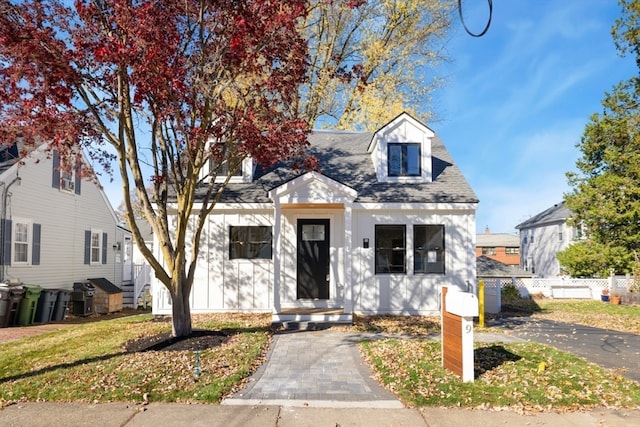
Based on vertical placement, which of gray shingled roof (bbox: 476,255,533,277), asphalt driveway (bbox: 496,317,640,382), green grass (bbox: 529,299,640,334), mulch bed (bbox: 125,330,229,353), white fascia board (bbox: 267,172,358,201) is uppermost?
white fascia board (bbox: 267,172,358,201)

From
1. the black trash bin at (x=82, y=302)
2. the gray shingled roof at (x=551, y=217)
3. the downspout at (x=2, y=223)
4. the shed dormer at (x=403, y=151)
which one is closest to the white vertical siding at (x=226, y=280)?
the shed dormer at (x=403, y=151)

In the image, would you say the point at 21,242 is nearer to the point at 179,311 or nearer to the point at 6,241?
the point at 6,241

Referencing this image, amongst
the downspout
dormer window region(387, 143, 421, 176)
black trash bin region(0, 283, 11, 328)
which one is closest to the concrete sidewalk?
black trash bin region(0, 283, 11, 328)

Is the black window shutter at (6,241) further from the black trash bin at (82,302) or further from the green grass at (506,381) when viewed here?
the green grass at (506,381)

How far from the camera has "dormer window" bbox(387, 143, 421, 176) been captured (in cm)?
1203

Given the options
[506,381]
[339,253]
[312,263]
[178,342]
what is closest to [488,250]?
[339,253]

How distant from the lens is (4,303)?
36.3ft

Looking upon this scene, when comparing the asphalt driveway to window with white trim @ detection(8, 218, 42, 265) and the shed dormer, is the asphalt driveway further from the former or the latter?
window with white trim @ detection(8, 218, 42, 265)

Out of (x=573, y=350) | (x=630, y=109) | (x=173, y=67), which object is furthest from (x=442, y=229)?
(x=630, y=109)

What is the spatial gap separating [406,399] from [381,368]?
3.81 ft

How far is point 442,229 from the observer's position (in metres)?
11.2

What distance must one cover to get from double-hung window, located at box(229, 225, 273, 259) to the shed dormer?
11.6 ft

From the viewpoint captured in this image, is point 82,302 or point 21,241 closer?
point 21,241

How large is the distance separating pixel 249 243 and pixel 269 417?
6.95 meters
